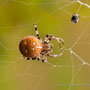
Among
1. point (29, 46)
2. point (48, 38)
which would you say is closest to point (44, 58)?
point (48, 38)

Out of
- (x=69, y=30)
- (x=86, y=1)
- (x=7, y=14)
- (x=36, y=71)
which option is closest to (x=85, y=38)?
(x=69, y=30)

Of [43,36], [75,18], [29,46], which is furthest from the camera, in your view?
[43,36]

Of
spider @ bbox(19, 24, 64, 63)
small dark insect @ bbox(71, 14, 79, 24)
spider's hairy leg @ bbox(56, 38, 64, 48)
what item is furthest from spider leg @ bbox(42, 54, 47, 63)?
small dark insect @ bbox(71, 14, 79, 24)

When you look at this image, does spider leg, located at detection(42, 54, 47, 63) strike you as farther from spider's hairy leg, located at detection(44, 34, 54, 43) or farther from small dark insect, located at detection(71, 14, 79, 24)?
small dark insect, located at detection(71, 14, 79, 24)

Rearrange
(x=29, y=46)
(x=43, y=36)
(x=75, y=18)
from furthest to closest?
(x=43, y=36)
(x=75, y=18)
(x=29, y=46)

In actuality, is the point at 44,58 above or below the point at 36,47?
below

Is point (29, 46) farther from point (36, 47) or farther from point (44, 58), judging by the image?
point (44, 58)
